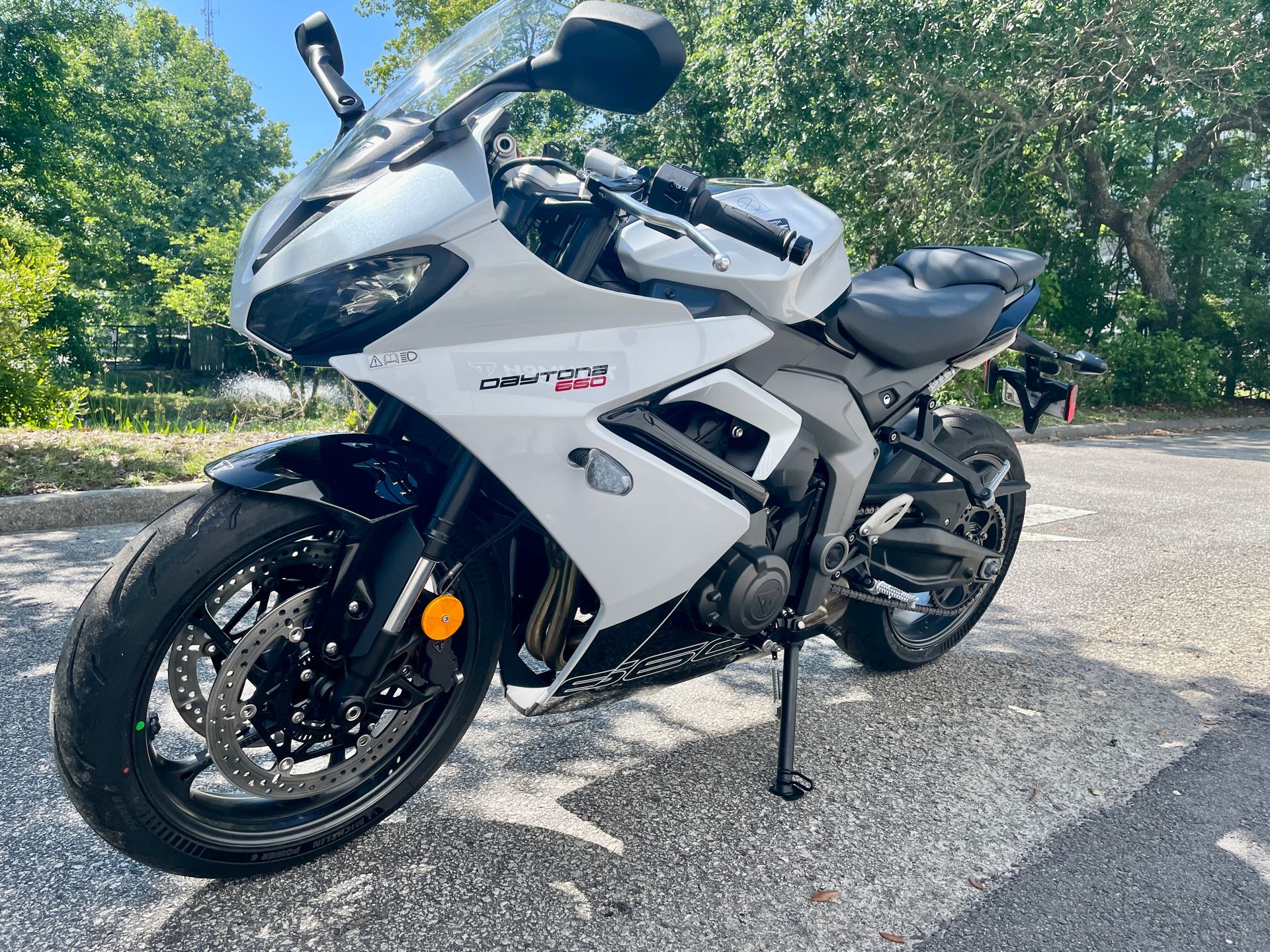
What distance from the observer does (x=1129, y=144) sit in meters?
12.9

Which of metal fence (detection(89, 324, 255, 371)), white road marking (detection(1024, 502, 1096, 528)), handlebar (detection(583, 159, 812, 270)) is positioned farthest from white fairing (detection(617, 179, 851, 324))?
metal fence (detection(89, 324, 255, 371))

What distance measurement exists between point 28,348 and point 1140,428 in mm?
12499

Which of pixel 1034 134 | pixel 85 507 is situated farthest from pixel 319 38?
pixel 1034 134

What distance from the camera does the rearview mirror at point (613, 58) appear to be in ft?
5.28

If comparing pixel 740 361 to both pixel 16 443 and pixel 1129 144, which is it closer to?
pixel 16 443

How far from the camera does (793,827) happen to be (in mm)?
2301

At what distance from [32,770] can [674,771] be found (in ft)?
5.58

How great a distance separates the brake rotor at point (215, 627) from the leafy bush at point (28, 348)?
22.1 feet

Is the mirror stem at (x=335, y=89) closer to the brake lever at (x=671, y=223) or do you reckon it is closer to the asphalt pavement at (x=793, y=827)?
the brake lever at (x=671, y=223)

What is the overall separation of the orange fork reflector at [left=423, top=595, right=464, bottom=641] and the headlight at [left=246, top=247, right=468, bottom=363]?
21.7 inches

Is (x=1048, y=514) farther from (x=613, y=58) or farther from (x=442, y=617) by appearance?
(x=613, y=58)

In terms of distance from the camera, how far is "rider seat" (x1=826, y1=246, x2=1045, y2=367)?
98.0 inches

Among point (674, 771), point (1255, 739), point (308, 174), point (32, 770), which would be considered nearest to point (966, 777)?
point (674, 771)

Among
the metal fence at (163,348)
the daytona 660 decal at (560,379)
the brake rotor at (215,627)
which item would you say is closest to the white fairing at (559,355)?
the daytona 660 decal at (560,379)
